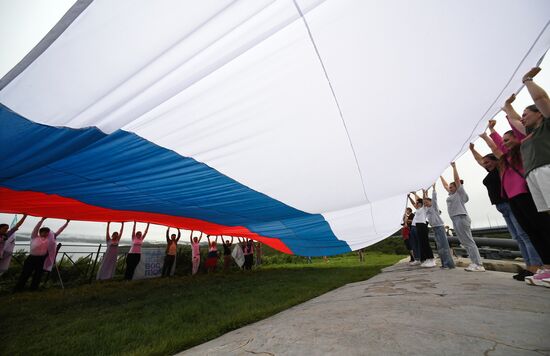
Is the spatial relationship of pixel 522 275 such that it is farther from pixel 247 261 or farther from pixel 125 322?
pixel 247 261

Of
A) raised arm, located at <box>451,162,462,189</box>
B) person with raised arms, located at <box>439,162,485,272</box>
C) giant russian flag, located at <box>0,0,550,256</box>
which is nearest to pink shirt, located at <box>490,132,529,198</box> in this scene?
giant russian flag, located at <box>0,0,550,256</box>

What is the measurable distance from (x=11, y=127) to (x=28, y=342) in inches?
61.6

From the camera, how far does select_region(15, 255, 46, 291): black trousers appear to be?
4137 millimetres

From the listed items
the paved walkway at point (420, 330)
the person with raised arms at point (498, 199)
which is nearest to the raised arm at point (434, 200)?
the person with raised arms at point (498, 199)

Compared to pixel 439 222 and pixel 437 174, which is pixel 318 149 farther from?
pixel 439 222

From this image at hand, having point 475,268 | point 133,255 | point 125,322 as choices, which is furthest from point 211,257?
point 475,268

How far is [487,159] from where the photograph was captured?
247cm

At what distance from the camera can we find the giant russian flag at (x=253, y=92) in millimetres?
1034

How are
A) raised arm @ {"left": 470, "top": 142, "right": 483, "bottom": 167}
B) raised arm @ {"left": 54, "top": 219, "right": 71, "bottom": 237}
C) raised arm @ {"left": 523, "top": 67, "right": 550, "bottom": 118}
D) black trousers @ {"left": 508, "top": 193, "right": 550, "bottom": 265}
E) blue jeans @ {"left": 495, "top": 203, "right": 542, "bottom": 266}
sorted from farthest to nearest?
1. raised arm @ {"left": 54, "top": 219, "right": 71, "bottom": 237}
2. raised arm @ {"left": 470, "top": 142, "right": 483, "bottom": 167}
3. blue jeans @ {"left": 495, "top": 203, "right": 542, "bottom": 266}
4. black trousers @ {"left": 508, "top": 193, "right": 550, "bottom": 265}
5. raised arm @ {"left": 523, "top": 67, "right": 550, "bottom": 118}

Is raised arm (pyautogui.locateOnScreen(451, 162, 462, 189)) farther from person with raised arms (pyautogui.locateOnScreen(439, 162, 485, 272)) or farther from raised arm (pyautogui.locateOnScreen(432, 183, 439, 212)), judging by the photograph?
raised arm (pyautogui.locateOnScreen(432, 183, 439, 212))

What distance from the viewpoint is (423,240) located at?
14.1 ft

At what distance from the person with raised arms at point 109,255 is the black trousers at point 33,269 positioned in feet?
4.17

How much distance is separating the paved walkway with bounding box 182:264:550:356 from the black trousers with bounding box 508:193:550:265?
0.30m

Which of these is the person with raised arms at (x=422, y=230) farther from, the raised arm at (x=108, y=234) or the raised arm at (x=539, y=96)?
the raised arm at (x=108, y=234)
